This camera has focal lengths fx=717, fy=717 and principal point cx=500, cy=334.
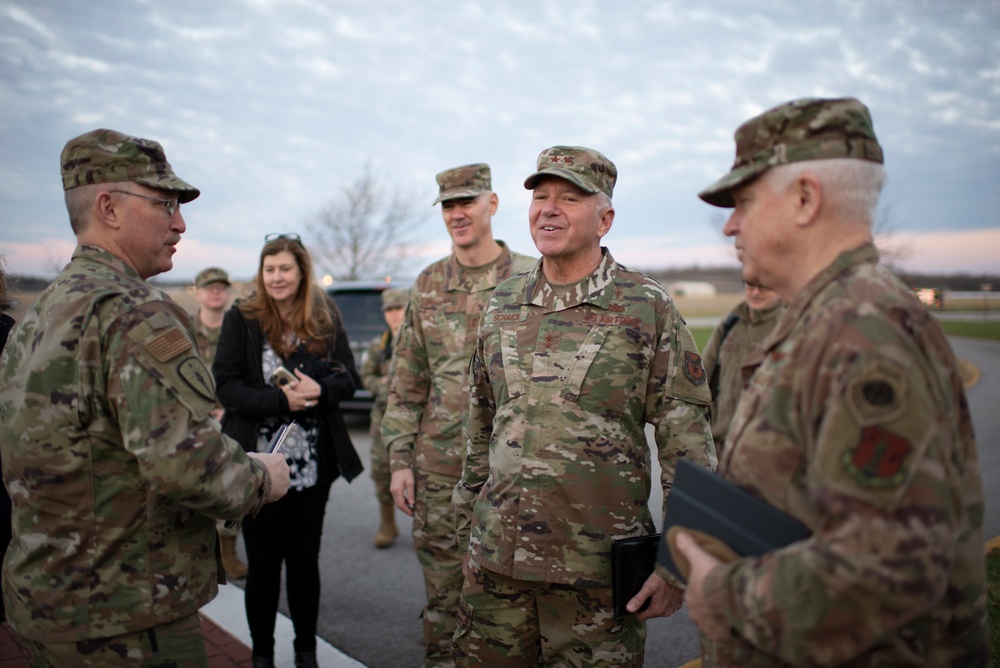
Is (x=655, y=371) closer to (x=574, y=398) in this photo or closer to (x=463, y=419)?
(x=574, y=398)

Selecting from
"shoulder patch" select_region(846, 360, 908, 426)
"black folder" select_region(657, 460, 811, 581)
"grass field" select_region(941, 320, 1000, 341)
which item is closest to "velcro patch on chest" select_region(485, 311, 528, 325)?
"black folder" select_region(657, 460, 811, 581)

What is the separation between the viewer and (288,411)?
3549 millimetres

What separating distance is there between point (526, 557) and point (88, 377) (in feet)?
4.80

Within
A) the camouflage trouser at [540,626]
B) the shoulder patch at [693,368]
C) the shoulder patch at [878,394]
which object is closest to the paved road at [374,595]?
the camouflage trouser at [540,626]

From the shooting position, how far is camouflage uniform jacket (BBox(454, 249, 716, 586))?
2.45m

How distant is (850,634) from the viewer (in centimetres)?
127

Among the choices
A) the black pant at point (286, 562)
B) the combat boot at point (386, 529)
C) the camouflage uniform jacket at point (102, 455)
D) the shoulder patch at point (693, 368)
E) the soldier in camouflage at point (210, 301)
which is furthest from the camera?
the soldier in camouflage at point (210, 301)

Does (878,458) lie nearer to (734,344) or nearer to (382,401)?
(734,344)

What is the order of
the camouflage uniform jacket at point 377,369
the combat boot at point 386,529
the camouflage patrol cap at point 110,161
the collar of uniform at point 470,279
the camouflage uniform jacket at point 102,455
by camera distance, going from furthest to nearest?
the camouflage uniform jacket at point 377,369 → the combat boot at point 386,529 → the collar of uniform at point 470,279 → the camouflage patrol cap at point 110,161 → the camouflage uniform jacket at point 102,455

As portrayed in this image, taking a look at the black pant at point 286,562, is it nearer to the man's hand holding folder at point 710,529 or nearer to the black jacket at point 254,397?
the black jacket at point 254,397

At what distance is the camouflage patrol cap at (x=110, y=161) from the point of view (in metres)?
2.12

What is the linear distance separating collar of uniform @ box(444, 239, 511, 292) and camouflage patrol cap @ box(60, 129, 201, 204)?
5.85 ft

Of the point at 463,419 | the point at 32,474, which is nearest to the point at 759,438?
the point at 32,474

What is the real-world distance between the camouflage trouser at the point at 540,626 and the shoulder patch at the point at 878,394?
1.41 meters
